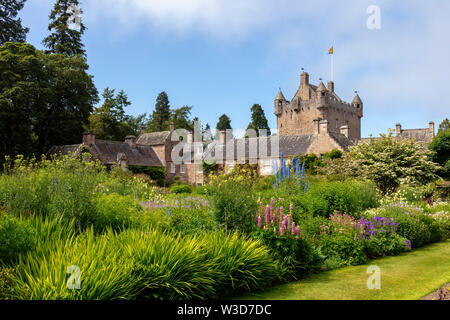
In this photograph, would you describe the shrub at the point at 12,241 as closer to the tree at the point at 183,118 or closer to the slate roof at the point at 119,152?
the slate roof at the point at 119,152

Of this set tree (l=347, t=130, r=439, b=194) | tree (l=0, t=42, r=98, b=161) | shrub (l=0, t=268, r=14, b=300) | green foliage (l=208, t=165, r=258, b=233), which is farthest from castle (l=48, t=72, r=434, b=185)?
shrub (l=0, t=268, r=14, b=300)

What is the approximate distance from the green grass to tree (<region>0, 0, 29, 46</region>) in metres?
44.6

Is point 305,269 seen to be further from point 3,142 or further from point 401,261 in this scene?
point 3,142

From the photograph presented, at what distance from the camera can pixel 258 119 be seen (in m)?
63.0

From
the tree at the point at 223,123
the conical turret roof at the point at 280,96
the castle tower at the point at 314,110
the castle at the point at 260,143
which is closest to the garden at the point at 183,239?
the castle at the point at 260,143

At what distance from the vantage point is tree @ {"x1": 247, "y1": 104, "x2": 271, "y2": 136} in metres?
62.6

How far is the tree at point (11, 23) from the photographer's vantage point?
1561 inches

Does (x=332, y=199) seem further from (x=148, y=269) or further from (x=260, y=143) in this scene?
(x=260, y=143)

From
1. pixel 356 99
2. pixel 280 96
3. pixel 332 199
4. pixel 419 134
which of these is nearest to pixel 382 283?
pixel 332 199

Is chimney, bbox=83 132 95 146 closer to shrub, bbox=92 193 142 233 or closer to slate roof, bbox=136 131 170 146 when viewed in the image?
slate roof, bbox=136 131 170 146

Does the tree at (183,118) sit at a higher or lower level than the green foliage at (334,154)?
higher

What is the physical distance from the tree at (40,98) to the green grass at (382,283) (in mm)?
32429
